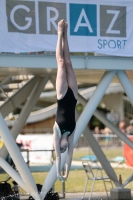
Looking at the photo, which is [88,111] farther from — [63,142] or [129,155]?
[129,155]

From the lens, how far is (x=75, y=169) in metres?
26.1

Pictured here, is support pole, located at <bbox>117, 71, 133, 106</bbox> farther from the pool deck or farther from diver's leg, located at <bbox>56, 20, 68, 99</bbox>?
diver's leg, located at <bbox>56, 20, 68, 99</bbox>

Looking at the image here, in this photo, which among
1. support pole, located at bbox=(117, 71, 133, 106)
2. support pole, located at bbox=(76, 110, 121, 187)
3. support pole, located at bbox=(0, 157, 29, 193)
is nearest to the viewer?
support pole, located at bbox=(0, 157, 29, 193)

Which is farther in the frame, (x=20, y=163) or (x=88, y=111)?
(x=88, y=111)

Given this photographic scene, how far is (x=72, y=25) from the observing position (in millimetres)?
14023

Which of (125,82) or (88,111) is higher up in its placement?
(125,82)

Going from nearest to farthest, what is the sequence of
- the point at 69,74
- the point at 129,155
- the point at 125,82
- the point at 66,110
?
1. the point at 66,110
2. the point at 69,74
3. the point at 125,82
4. the point at 129,155

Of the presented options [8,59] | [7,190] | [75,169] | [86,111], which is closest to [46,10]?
[8,59]

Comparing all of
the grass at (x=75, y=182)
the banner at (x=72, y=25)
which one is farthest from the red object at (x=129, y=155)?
the banner at (x=72, y=25)

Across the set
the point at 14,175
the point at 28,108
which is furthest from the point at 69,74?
the point at 28,108

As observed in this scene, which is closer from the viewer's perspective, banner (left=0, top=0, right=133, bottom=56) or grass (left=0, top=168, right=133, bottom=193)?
banner (left=0, top=0, right=133, bottom=56)

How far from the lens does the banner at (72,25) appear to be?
44.7ft

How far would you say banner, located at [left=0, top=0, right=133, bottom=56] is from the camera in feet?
44.7

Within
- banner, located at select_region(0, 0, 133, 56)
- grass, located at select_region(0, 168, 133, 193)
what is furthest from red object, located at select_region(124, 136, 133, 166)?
banner, located at select_region(0, 0, 133, 56)
